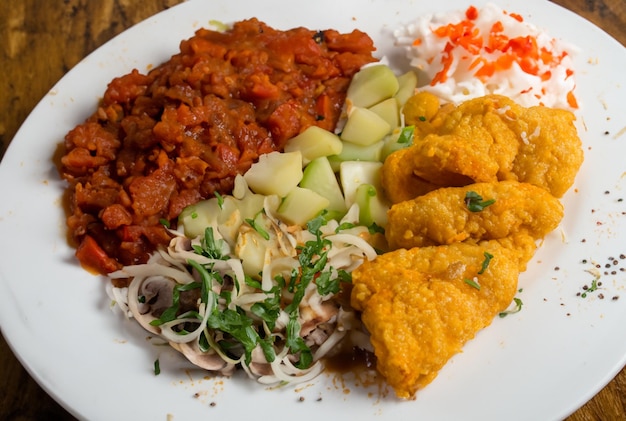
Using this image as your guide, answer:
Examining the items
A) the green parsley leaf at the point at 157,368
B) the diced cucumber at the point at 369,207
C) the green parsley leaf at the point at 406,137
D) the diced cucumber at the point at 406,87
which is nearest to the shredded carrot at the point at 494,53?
the diced cucumber at the point at 406,87

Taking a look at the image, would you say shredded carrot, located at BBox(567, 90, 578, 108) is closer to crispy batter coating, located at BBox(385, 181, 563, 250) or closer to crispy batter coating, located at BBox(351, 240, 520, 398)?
crispy batter coating, located at BBox(385, 181, 563, 250)

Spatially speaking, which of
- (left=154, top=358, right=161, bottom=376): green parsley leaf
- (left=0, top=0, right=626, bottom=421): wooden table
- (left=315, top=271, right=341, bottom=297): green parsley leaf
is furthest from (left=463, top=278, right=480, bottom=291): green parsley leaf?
(left=0, top=0, right=626, bottom=421): wooden table

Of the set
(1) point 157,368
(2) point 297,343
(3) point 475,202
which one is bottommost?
(1) point 157,368

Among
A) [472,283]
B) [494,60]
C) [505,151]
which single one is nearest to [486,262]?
[472,283]

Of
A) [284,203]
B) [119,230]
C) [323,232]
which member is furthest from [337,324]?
[119,230]

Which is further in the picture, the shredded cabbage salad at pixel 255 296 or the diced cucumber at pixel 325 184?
the diced cucumber at pixel 325 184

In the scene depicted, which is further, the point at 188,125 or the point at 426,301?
the point at 188,125

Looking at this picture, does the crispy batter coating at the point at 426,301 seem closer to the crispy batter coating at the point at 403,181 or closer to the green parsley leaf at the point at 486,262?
the green parsley leaf at the point at 486,262

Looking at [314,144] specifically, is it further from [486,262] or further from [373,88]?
[486,262]
